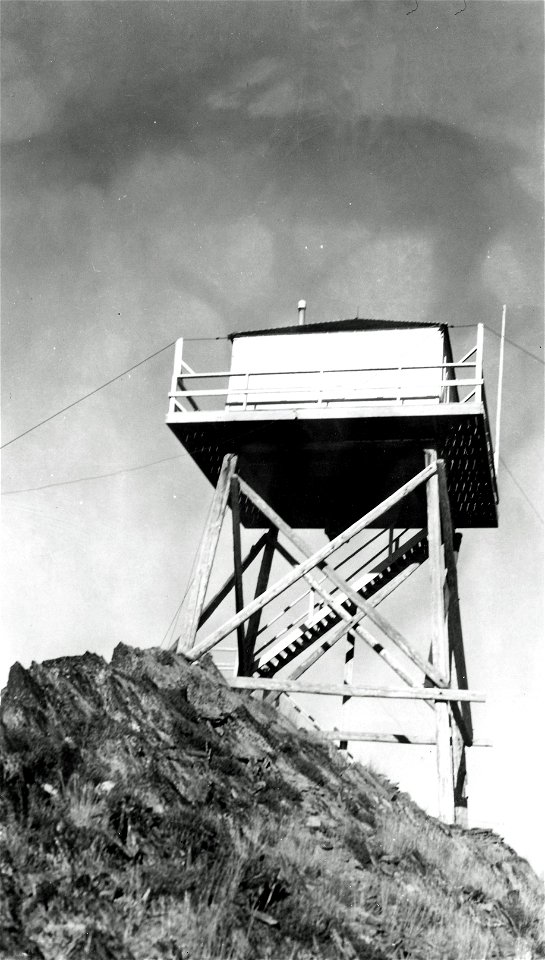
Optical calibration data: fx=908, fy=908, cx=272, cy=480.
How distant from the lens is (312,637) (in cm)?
1634

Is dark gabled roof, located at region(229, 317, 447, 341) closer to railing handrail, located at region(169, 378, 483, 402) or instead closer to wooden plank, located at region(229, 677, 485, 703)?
railing handrail, located at region(169, 378, 483, 402)

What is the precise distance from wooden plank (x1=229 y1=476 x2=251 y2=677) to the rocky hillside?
503 centimetres

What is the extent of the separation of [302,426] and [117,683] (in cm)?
645

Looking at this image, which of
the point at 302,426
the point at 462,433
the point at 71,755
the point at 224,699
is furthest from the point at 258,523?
the point at 71,755

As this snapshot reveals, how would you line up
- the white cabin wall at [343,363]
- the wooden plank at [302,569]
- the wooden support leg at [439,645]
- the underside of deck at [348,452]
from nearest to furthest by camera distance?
the wooden support leg at [439,645] < the wooden plank at [302,569] < the underside of deck at [348,452] < the white cabin wall at [343,363]

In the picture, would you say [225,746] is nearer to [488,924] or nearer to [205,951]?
[488,924]

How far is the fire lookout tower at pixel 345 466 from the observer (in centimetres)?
1327

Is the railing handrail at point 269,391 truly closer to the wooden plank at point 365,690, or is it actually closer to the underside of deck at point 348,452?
the underside of deck at point 348,452

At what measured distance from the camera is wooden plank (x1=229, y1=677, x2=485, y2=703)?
12328 mm

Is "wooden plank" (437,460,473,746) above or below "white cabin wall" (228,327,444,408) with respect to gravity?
below

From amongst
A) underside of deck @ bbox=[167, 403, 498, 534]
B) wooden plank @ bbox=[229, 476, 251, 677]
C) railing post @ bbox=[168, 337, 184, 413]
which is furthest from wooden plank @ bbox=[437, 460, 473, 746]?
railing post @ bbox=[168, 337, 184, 413]

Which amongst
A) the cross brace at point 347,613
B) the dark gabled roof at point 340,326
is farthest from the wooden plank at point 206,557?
the dark gabled roof at point 340,326

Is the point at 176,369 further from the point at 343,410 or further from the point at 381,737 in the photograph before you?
the point at 381,737

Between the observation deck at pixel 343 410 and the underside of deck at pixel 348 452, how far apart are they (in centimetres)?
2
